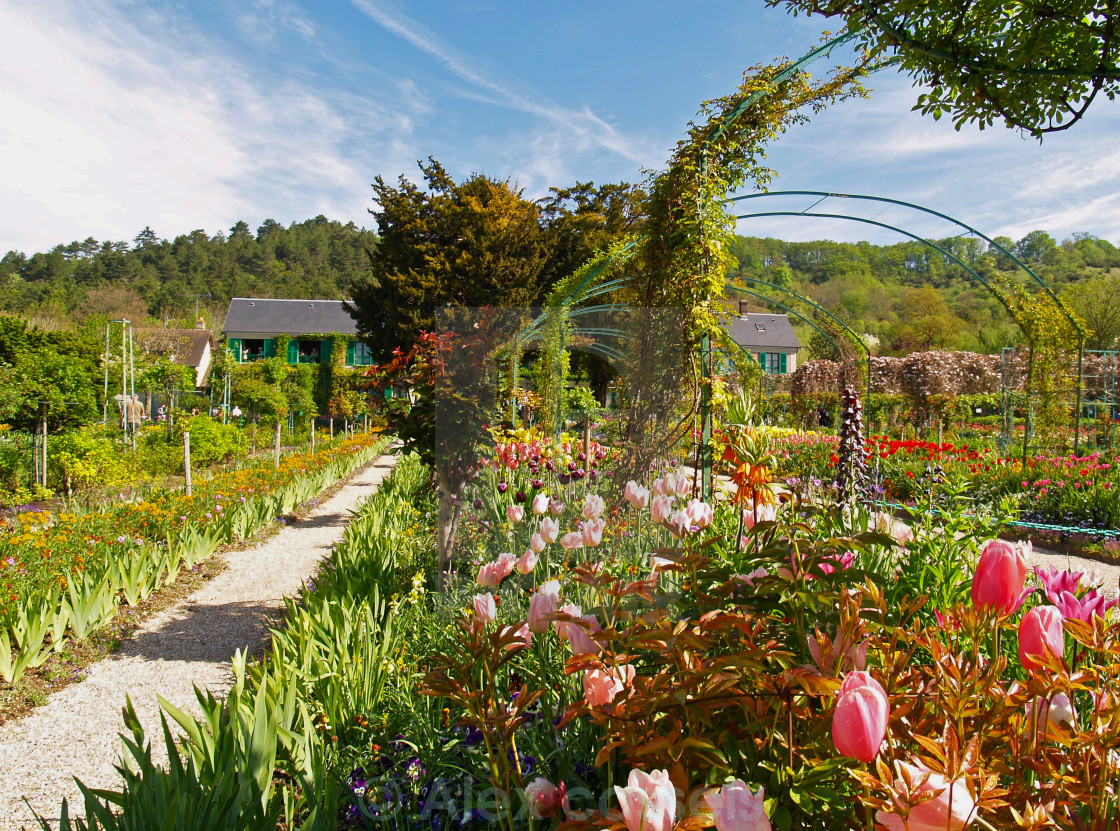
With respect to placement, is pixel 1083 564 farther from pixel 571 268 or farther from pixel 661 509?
pixel 571 268

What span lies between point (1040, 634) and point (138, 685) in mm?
3964

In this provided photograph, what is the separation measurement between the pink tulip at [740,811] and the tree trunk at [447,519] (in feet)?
11.3

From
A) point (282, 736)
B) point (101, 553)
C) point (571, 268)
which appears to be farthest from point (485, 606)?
point (571, 268)

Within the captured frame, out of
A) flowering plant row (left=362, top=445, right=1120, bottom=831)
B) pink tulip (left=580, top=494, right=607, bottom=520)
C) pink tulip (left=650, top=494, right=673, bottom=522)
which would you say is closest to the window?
pink tulip (left=580, top=494, right=607, bottom=520)

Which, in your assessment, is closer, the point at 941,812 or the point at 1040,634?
the point at 941,812

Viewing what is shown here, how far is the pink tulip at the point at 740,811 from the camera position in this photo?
0.70 metres

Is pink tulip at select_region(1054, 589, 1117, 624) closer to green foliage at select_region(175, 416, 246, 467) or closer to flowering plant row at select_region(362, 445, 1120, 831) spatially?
flowering plant row at select_region(362, 445, 1120, 831)

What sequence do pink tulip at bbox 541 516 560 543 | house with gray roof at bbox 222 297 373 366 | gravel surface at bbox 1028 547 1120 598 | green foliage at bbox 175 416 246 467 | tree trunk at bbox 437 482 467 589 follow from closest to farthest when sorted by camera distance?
pink tulip at bbox 541 516 560 543 < tree trunk at bbox 437 482 467 589 < gravel surface at bbox 1028 547 1120 598 < green foliage at bbox 175 416 246 467 < house with gray roof at bbox 222 297 373 366

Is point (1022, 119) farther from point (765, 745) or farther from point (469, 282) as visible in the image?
point (469, 282)

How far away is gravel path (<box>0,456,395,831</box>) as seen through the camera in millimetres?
2525

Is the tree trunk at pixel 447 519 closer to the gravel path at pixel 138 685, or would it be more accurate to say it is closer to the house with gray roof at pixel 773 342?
the gravel path at pixel 138 685

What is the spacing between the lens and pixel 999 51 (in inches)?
84.4

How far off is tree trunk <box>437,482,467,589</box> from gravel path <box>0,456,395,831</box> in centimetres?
114

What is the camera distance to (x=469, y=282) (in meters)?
12.4
